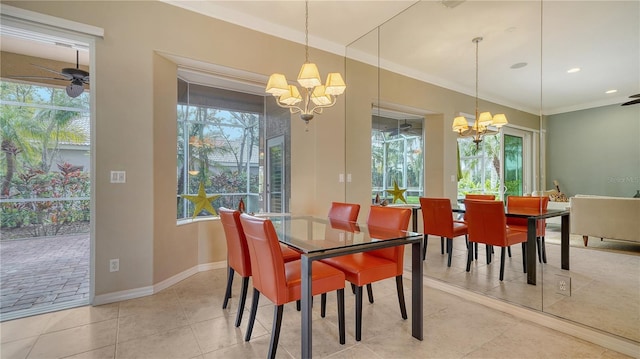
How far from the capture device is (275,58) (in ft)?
11.7

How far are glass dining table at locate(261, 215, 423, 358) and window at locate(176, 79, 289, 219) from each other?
5.64 ft

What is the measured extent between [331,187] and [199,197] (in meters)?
1.80

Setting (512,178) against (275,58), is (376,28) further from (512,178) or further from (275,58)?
(512,178)

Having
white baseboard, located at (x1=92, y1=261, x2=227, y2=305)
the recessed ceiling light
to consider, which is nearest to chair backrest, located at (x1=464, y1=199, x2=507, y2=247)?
the recessed ceiling light

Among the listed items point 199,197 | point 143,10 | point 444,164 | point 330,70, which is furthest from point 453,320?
point 143,10

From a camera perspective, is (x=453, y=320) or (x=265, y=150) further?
(x=265, y=150)

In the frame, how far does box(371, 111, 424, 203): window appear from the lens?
11.2ft

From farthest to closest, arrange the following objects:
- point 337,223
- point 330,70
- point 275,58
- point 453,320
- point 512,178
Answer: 1. point 330,70
2. point 275,58
3. point 337,223
4. point 512,178
5. point 453,320

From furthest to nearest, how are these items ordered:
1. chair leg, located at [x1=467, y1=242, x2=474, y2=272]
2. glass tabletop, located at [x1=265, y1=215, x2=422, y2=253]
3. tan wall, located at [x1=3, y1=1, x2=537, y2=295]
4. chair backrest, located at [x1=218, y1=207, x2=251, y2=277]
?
chair leg, located at [x1=467, y1=242, x2=474, y2=272] → tan wall, located at [x1=3, y1=1, x2=537, y2=295] → chair backrest, located at [x1=218, y1=207, x2=251, y2=277] → glass tabletop, located at [x1=265, y1=215, x2=422, y2=253]

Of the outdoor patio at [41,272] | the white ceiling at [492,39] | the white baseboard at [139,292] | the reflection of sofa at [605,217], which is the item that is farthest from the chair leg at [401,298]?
the outdoor patio at [41,272]

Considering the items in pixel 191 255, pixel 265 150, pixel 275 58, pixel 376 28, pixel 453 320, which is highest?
pixel 376 28

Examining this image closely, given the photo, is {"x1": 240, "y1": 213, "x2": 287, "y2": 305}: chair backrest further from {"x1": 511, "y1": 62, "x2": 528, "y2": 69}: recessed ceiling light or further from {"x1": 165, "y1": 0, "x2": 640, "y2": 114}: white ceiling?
{"x1": 511, "y1": 62, "x2": 528, "y2": 69}: recessed ceiling light

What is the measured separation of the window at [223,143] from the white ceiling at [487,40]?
3.41 ft

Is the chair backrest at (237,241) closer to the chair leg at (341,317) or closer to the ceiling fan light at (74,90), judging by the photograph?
the chair leg at (341,317)
